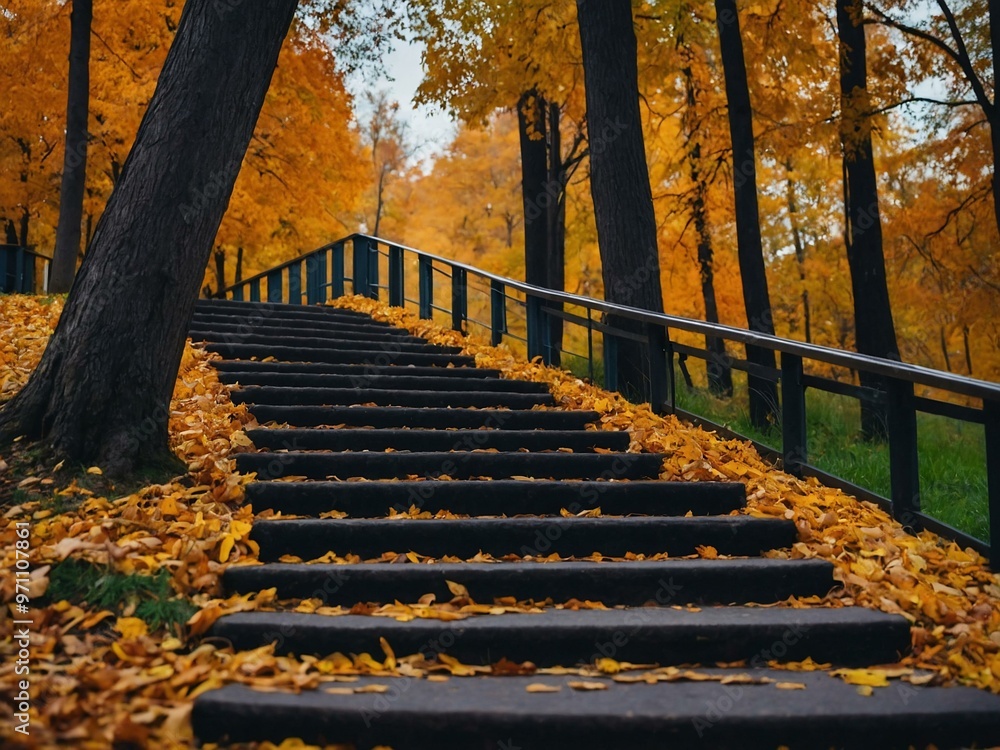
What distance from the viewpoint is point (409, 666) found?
3432 millimetres

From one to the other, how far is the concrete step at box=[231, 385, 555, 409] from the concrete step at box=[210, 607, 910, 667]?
10.9ft

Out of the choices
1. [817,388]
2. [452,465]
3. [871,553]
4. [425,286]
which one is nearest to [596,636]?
[871,553]

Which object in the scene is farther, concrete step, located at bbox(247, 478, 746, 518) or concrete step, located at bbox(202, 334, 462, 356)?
concrete step, located at bbox(202, 334, 462, 356)

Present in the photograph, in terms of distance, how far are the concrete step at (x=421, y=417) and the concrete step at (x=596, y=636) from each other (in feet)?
9.34

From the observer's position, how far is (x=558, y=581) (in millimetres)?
4090

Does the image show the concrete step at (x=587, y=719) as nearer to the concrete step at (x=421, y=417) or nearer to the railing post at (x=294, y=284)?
the concrete step at (x=421, y=417)

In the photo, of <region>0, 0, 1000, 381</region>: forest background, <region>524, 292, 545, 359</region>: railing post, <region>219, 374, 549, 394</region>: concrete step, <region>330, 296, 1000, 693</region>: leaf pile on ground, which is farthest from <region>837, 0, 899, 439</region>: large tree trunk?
<region>330, 296, 1000, 693</region>: leaf pile on ground

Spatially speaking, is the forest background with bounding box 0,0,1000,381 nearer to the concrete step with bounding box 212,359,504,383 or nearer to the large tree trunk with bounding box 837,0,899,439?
the large tree trunk with bounding box 837,0,899,439

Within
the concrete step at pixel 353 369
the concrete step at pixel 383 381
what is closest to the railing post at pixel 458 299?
the concrete step at pixel 353 369

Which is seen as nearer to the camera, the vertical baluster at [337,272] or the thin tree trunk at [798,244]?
the vertical baluster at [337,272]

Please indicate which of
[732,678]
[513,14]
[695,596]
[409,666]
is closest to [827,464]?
[695,596]

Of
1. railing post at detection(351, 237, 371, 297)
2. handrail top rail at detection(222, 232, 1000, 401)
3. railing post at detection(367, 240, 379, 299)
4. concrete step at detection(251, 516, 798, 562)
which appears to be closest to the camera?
handrail top rail at detection(222, 232, 1000, 401)

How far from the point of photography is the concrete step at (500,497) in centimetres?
482

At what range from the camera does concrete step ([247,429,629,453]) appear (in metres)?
5.76
